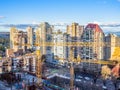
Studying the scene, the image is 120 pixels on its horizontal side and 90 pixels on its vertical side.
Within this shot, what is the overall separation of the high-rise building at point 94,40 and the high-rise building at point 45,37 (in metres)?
1.43

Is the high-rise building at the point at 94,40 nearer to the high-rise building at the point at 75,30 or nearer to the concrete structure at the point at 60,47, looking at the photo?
the high-rise building at the point at 75,30

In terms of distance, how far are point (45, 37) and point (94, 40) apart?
2028mm

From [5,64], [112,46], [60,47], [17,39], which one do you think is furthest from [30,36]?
[112,46]

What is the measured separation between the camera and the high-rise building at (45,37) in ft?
30.2

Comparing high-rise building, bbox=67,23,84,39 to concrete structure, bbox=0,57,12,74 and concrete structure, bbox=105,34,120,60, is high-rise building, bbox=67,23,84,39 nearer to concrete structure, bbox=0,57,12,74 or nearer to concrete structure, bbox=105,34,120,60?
concrete structure, bbox=105,34,120,60

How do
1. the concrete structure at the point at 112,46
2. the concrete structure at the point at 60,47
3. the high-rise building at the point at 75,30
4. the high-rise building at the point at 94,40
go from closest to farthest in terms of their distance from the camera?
the high-rise building at the point at 94,40, the concrete structure at the point at 112,46, the high-rise building at the point at 75,30, the concrete structure at the point at 60,47

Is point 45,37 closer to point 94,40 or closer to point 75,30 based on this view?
point 75,30

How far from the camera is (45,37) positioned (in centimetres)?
928

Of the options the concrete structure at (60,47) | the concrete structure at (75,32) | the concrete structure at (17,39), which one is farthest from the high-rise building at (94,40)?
the concrete structure at (17,39)

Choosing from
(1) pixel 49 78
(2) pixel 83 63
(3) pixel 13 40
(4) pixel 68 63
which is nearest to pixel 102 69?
(2) pixel 83 63

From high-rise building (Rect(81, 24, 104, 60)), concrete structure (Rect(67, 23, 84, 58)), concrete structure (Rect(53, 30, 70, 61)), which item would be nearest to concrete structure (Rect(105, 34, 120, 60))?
high-rise building (Rect(81, 24, 104, 60))

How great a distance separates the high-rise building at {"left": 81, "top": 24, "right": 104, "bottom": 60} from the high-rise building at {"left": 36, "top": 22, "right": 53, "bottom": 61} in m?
1.43

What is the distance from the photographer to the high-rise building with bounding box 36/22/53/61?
9199mm

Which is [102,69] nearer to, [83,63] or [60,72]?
[83,63]
